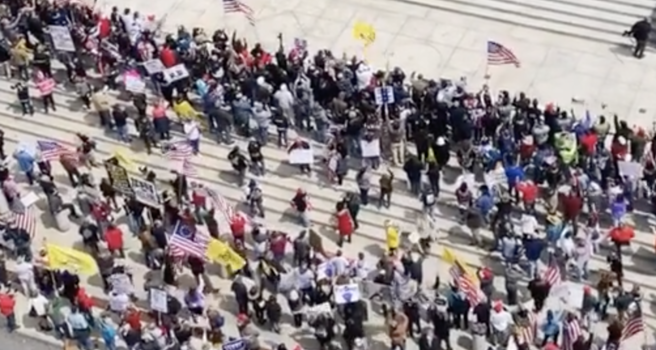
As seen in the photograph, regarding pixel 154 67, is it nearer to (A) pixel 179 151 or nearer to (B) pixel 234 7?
(B) pixel 234 7

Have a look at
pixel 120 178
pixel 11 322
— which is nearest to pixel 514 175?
pixel 120 178

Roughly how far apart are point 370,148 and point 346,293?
5013 mm

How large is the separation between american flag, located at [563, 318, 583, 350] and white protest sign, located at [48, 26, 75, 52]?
15.8m

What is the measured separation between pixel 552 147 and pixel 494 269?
3.37 m

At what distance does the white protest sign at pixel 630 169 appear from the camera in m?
30.4

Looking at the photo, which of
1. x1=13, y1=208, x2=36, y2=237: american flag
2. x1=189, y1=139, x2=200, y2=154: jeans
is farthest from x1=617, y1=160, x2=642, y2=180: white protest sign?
x1=13, y1=208, x2=36, y2=237: american flag

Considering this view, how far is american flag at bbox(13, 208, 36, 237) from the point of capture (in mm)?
31234

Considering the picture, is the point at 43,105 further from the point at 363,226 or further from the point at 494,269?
the point at 494,269

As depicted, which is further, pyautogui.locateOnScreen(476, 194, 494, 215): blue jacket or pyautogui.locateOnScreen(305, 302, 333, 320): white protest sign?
pyautogui.locateOnScreen(476, 194, 494, 215): blue jacket

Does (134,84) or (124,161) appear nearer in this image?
(124,161)

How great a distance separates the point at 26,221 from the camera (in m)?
31.5

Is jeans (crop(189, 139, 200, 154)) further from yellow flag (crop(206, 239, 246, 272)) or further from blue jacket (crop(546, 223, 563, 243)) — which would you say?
blue jacket (crop(546, 223, 563, 243))

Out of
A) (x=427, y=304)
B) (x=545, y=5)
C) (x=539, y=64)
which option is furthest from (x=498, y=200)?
(x=545, y=5)

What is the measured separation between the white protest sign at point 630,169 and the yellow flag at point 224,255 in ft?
28.6
